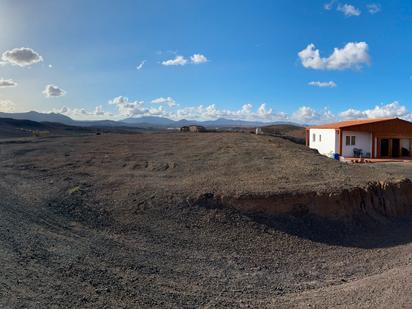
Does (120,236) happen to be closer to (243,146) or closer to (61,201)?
(61,201)

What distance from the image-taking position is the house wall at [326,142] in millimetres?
37188

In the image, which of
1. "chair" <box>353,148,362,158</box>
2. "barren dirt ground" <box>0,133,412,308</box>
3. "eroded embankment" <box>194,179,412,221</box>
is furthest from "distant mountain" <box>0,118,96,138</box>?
"eroded embankment" <box>194,179,412,221</box>

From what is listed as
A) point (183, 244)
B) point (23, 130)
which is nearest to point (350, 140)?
point (183, 244)

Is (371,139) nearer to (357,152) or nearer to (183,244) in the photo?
(357,152)

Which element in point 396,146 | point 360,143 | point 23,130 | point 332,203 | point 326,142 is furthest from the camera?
point 23,130

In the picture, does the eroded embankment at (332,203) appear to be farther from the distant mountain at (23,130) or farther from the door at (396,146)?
the distant mountain at (23,130)

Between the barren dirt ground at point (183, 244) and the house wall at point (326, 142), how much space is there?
23691 mm

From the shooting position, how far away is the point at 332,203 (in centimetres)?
1054

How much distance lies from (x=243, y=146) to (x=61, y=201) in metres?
10.3

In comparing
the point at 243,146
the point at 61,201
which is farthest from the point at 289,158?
the point at 61,201

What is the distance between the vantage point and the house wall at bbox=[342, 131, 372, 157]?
37.3 meters

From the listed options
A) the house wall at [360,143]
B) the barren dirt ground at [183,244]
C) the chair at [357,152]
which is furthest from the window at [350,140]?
the barren dirt ground at [183,244]

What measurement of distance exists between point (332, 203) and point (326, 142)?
29964mm

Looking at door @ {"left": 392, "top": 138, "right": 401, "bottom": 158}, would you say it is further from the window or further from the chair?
the window
